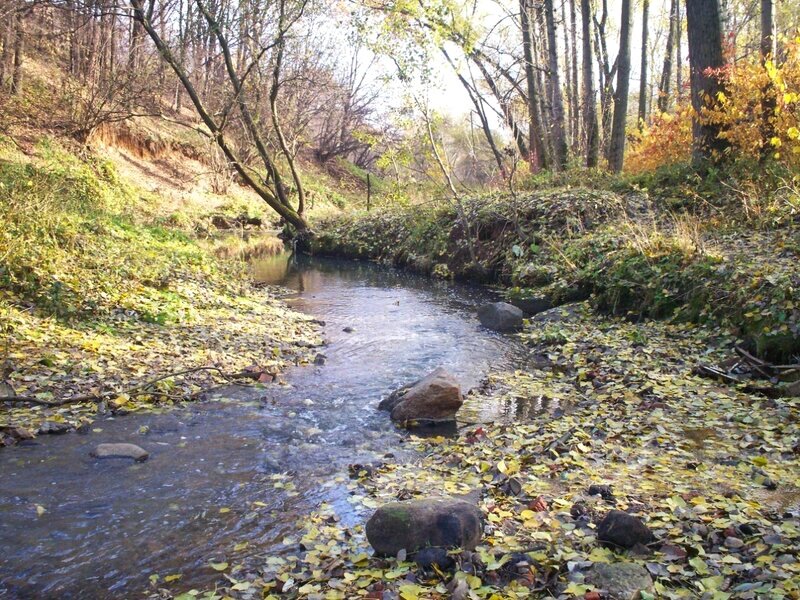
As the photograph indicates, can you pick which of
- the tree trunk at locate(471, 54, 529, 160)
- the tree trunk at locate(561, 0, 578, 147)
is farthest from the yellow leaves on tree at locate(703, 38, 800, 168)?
the tree trunk at locate(561, 0, 578, 147)

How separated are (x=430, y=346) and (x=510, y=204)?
7.22 m

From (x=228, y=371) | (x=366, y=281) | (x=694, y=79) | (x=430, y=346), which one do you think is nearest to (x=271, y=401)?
(x=228, y=371)

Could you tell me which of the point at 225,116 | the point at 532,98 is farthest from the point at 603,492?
the point at 532,98

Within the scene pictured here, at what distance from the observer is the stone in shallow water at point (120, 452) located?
5438 millimetres

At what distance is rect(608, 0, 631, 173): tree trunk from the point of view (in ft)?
56.3

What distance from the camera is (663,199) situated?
13.5 meters

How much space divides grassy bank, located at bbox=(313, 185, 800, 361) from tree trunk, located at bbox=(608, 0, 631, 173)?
104 inches

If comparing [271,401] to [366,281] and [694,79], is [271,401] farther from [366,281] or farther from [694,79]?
[694,79]

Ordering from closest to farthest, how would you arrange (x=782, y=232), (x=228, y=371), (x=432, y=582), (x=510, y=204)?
(x=432, y=582)
(x=228, y=371)
(x=782, y=232)
(x=510, y=204)

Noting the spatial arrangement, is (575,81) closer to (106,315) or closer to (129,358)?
(106,315)

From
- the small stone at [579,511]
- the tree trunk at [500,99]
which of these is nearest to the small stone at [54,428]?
the small stone at [579,511]

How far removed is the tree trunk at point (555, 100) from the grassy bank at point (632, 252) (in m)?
3.23

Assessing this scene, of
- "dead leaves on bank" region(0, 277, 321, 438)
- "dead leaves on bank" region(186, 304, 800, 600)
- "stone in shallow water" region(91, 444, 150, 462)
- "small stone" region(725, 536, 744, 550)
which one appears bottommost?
"dead leaves on bank" region(186, 304, 800, 600)

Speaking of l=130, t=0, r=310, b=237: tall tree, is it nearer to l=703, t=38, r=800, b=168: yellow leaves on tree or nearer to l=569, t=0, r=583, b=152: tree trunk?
l=569, t=0, r=583, b=152: tree trunk
